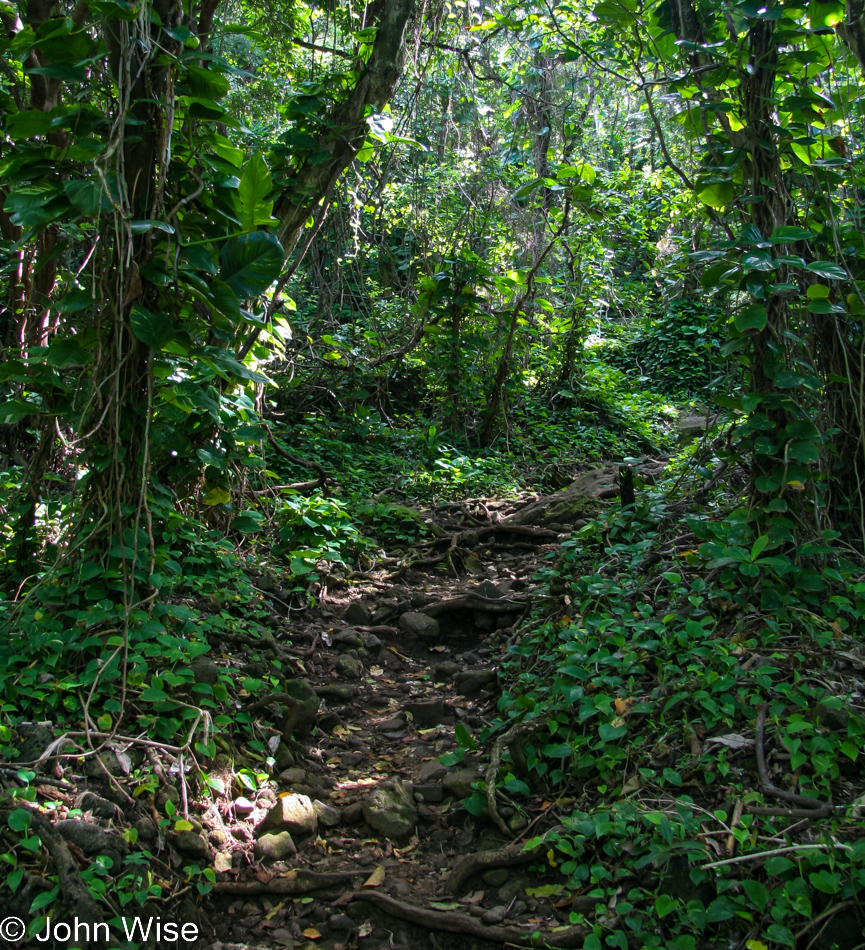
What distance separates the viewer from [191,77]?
2662 mm

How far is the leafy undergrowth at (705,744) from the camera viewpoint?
72.6 inches

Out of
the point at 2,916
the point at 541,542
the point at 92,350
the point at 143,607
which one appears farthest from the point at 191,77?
the point at 541,542

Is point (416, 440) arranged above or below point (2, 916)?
above

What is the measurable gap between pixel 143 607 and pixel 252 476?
1.63m

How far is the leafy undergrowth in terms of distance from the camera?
1.84 meters

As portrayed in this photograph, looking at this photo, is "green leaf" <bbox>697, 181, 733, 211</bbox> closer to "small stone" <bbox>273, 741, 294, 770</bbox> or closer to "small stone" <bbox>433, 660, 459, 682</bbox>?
"small stone" <bbox>433, 660, 459, 682</bbox>

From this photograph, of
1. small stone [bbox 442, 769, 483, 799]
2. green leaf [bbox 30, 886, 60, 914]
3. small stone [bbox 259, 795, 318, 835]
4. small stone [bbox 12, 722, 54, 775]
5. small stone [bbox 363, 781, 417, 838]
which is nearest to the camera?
green leaf [bbox 30, 886, 60, 914]

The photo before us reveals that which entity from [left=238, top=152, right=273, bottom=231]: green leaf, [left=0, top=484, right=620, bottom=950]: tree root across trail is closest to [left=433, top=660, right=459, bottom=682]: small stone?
[left=0, top=484, right=620, bottom=950]: tree root across trail

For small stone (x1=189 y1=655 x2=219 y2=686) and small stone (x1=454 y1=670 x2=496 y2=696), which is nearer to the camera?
small stone (x1=189 y1=655 x2=219 y2=686)

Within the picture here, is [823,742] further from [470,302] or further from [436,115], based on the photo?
[436,115]

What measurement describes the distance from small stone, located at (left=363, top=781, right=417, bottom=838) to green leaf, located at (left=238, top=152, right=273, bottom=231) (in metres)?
2.20

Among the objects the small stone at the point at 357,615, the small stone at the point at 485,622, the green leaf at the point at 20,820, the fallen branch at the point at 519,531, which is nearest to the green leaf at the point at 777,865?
the green leaf at the point at 20,820

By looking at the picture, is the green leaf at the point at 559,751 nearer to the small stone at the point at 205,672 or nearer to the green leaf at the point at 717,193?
the small stone at the point at 205,672


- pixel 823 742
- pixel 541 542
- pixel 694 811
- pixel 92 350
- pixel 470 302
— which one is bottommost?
pixel 694 811
